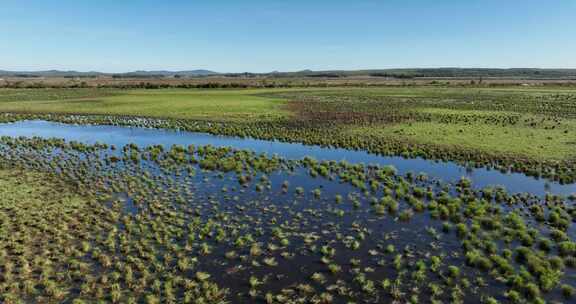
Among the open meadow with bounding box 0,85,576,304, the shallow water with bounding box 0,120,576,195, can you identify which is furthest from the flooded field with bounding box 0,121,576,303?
the shallow water with bounding box 0,120,576,195

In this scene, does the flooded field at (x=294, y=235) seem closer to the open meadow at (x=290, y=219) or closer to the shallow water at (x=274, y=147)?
the open meadow at (x=290, y=219)

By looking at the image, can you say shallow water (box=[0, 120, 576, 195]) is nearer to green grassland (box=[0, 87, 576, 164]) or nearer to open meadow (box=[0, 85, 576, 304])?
open meadow (box=[0, 85, 576, 304])

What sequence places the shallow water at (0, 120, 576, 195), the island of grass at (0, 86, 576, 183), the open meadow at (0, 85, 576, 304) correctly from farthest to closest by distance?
1. the island of grass at (0, 86, 576, 183)
2. the shallow water at (0, 120, 576, 195)
3. the open meadow at (0, 85, 576, 304)

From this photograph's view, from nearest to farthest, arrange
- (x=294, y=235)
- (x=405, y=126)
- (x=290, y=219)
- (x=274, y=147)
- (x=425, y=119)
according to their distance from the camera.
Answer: (x=294, y=235)
(x=290, y=219)
(x=274, y=147)
(x=405, y=126)
(x=425, y=119)

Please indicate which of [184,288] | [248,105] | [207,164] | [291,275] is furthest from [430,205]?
[248,105]

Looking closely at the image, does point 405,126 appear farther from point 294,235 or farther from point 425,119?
point 294,235

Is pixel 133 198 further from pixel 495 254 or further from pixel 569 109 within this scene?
pixel 569 109

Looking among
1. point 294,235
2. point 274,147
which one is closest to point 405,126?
point 274,147

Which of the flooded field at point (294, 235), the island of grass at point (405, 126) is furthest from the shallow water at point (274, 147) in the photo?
the island of grass at point (405, 126)
